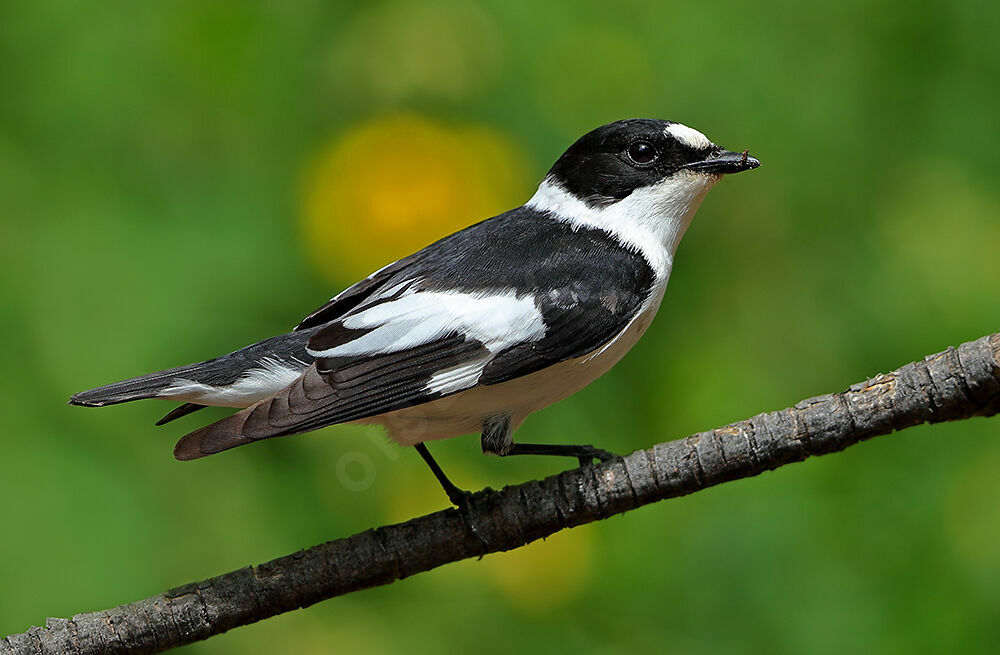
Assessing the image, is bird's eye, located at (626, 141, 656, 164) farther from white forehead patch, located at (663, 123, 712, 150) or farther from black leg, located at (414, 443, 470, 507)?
black leg, located at (414, 443, 470, 507)

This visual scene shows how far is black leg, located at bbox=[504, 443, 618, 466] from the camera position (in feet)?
8.42

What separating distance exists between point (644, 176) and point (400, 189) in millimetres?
1262

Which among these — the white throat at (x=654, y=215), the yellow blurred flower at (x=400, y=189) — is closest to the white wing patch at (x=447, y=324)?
the white throat at (x=654, y=215)

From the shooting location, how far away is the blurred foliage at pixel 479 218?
3.16 metres

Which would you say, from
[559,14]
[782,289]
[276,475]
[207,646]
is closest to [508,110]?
[559,14]

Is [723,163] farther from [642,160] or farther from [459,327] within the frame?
[459,327]

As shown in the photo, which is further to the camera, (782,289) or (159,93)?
(159,93)

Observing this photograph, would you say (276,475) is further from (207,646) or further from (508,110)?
(508,110)

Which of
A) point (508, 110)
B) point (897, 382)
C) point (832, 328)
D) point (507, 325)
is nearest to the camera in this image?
point (897, 382)

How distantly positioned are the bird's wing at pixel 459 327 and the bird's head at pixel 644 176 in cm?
13

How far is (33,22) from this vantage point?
392 centimetres

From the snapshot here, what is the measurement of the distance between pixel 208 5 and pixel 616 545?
→ 2.50 metres

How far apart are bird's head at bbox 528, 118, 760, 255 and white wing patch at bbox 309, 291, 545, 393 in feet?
1.43

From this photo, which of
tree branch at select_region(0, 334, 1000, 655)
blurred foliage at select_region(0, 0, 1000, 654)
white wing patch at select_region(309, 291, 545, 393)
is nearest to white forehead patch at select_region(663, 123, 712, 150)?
white wing patch at select_region(309, 291, 545, 393)
